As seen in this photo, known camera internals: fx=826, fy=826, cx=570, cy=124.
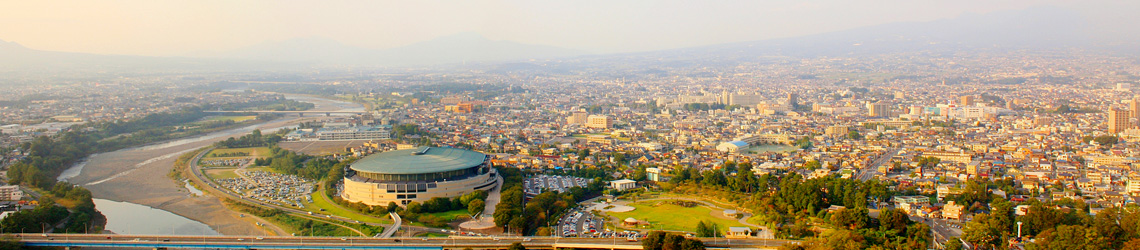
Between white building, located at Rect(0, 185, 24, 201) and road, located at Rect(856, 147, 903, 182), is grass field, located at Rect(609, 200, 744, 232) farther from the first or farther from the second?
white building, located at Rect(0, 185, 24, 201)

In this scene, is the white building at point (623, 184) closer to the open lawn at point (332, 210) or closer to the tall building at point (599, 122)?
the open lawn at point (332, 210)

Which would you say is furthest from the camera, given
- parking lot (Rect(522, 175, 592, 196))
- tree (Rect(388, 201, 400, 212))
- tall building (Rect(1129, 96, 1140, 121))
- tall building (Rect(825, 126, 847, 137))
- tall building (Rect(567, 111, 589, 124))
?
tall building (Rect(567, 111, 589, 124))

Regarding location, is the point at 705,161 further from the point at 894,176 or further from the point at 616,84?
the point at 616,84

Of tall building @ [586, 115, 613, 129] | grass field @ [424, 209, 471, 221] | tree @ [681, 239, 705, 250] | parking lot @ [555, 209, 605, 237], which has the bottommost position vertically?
tall building @ [586, 115, 613, 129]

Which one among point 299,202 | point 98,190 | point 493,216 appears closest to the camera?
point 493,216

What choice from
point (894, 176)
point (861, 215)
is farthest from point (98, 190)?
point (894, 176)

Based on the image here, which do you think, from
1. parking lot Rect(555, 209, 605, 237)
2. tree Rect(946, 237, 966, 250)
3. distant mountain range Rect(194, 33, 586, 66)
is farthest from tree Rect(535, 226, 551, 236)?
distant mountain range Rect(194, 33, 586, 66)
